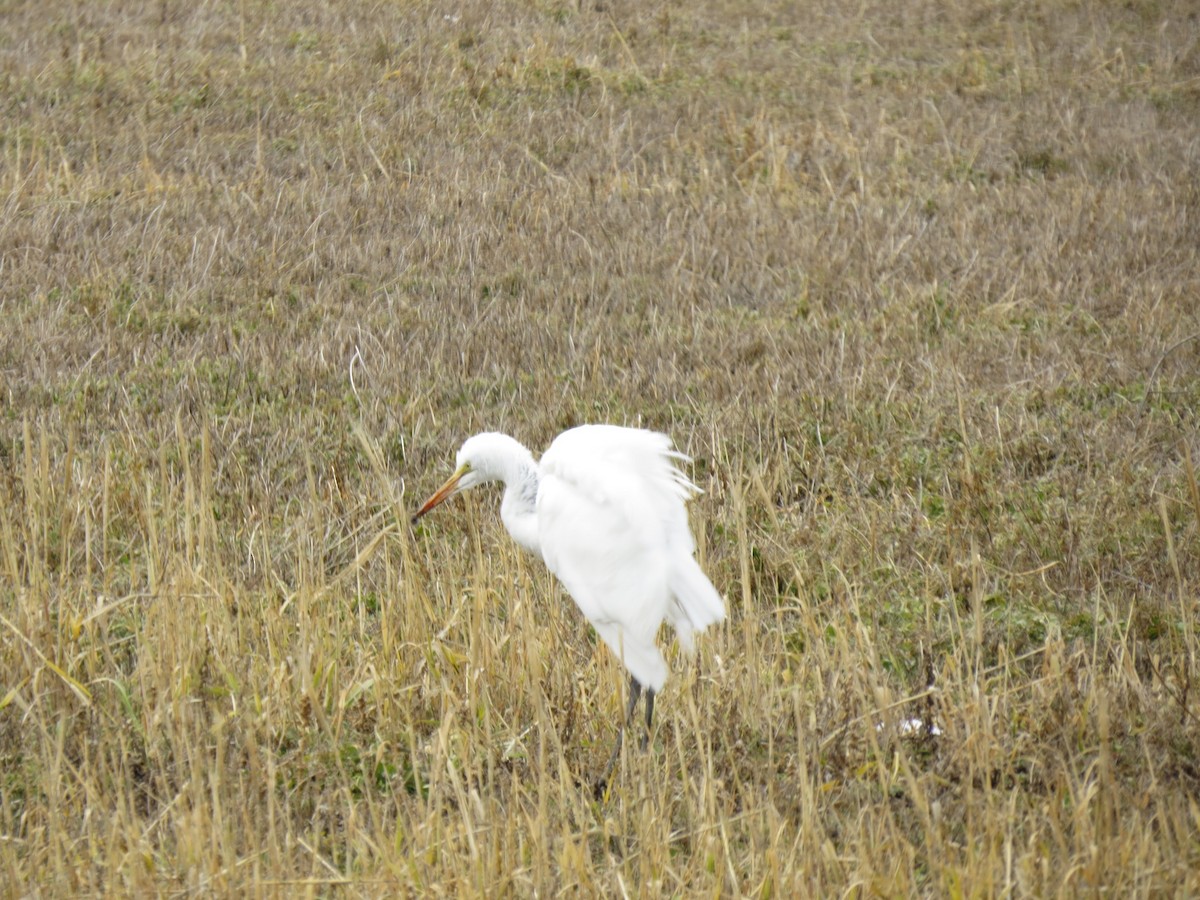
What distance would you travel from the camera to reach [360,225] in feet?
25.7

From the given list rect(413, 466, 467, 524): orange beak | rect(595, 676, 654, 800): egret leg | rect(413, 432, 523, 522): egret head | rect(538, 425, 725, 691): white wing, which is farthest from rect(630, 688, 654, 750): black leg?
rect(413, 466, 467, 524): orange beak

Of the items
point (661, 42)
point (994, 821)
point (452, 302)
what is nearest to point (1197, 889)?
point (994, 821)

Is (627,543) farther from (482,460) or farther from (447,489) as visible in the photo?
(447,489)

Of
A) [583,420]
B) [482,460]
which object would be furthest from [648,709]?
[583,420]

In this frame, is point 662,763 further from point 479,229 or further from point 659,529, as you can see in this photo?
point 479,229

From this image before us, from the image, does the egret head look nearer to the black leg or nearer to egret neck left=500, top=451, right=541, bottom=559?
egret neck left=500, top=451, right=541, bottom=559

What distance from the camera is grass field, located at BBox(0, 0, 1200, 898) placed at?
111 inches

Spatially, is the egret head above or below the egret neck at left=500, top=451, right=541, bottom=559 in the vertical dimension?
above

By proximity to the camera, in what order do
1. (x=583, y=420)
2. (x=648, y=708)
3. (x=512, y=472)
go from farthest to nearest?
(x=583, y=420) → (x=512, y=472) → (x=648, y=708)

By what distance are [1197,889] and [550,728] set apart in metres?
1.38

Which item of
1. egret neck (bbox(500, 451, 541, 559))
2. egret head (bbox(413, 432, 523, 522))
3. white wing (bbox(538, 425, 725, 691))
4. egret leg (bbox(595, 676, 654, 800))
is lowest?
egret leg (bbox(595, 676, 654, 800))

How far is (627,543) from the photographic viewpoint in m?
3.06

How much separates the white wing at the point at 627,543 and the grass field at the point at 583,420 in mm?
223

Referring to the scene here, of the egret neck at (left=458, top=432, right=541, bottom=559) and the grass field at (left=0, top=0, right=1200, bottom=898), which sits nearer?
Result: the grass field at (left=0, top=0, right=1200, bottom=898)
